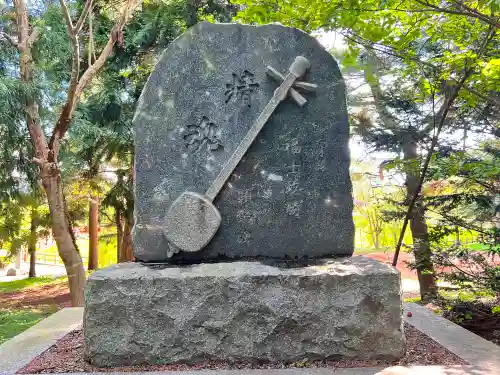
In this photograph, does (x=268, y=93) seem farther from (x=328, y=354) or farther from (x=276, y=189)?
(x=328, y=354)

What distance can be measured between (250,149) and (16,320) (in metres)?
6.04

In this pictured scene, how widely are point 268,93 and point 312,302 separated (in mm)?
1601

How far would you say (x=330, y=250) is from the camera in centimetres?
349

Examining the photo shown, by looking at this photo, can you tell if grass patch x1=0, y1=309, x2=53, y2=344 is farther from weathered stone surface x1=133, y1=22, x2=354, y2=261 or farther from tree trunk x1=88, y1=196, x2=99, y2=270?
weathered stone surface x1=133, y1=22, x2=354, y2=261

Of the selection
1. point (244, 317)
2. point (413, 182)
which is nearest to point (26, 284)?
point (413, 182)

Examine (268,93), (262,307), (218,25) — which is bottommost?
(262,307)

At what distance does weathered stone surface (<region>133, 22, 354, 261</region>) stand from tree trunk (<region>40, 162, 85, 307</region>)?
145 inches

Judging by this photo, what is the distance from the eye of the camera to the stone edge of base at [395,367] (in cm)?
271

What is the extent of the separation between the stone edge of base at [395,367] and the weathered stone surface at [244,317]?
0.18 metres

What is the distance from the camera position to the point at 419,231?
7.71 metres

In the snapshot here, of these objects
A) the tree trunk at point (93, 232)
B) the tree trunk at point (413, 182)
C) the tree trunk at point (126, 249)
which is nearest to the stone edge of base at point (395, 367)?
the tree trunk at point (413, 182)

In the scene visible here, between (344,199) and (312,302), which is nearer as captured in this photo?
(312,302)

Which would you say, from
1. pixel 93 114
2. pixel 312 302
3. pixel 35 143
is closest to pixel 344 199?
pixel 312 302

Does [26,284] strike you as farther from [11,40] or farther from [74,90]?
[74,90]
